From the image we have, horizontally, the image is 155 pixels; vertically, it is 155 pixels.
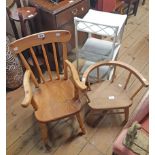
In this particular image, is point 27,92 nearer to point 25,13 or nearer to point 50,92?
point 50,92

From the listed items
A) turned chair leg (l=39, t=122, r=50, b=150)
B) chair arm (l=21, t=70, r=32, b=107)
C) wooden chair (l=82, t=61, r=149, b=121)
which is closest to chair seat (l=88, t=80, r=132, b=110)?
wooden chair (l=82, t=61, r=149, b=121)

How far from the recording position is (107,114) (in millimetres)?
1822

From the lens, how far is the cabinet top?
69.2 inches

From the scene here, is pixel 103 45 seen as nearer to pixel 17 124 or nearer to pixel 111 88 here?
pixel 111 88

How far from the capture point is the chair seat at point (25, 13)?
1.76 metres

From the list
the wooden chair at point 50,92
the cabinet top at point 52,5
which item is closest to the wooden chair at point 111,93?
the wooden chair at point 50,92

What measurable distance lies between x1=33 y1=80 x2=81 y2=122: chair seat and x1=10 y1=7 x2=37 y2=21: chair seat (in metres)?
0.65

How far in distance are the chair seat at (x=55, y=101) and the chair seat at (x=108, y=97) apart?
0.66 ft

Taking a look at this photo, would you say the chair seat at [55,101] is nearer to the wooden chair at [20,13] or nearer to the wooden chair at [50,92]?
the wooden chair at [50,92]

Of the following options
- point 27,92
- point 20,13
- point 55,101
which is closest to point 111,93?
point 55,101

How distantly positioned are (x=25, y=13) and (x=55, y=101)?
89 centimetres

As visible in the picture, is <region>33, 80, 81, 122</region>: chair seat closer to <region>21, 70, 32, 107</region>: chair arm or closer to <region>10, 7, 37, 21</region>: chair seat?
<region>21, 70, 32, 107</region>: chair arm
